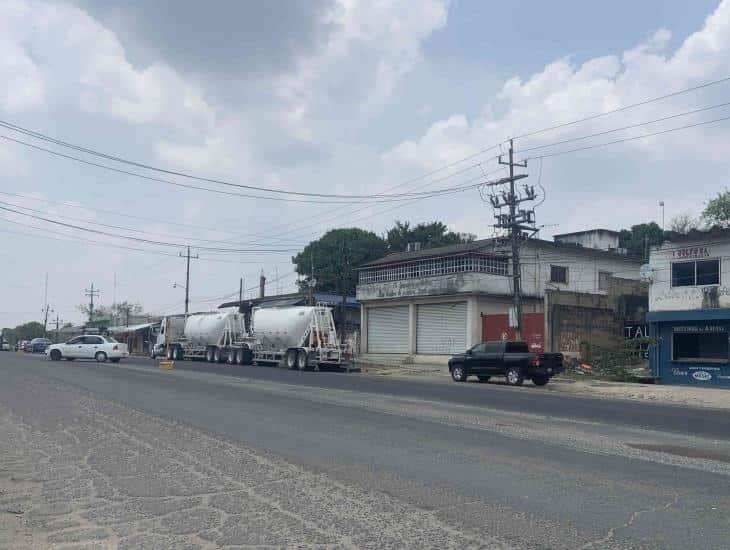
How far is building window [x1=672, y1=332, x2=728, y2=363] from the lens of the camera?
29375 millimetres

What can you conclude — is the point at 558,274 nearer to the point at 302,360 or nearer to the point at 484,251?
the point at 484,251

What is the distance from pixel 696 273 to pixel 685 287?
0.71 meters

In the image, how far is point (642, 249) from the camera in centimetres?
7069

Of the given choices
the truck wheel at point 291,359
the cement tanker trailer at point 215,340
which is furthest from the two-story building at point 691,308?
the cement tanker trailer at point 215,340

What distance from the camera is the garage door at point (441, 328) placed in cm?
4209

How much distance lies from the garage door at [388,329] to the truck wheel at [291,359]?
9428 mm

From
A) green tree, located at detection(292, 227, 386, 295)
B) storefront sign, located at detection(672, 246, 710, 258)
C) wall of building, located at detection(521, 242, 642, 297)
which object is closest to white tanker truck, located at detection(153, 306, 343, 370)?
wall of building, located at detection(521, 242, 642, 297)

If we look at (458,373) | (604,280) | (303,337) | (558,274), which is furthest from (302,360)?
(604,280)

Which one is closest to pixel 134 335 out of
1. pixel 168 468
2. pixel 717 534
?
pixel 168 468

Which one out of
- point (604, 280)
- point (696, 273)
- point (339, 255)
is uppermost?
point (339, 255)

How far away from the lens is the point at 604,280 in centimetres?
4841

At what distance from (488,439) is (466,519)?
5164mm

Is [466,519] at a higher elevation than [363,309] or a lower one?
lower

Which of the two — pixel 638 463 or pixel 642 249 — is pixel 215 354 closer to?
pixel 638 463
